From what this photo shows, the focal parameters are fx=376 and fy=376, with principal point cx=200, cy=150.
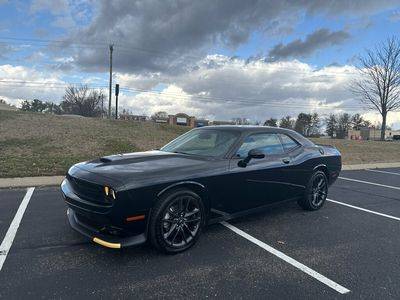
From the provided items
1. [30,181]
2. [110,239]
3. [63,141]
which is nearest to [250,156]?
[110,239]

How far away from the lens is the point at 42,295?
3.38 m

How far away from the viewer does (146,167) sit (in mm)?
4402

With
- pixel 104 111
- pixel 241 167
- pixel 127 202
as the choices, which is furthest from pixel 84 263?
pixel 104 111

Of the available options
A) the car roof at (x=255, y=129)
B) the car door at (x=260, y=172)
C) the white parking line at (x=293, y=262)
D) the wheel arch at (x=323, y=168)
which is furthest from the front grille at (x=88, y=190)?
the wheel arch at (x=323, y=168)

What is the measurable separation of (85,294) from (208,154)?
2404 millimetres

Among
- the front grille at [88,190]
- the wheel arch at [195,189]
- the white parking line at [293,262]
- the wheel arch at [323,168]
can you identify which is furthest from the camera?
the wheel arch at [323,168]

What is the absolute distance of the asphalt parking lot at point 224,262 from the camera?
3.59m

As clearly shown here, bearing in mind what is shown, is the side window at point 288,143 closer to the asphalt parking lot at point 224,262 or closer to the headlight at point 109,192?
the asphalt parking lot at point 224,262

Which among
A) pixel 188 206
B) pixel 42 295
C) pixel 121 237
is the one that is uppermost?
pixel 188 206

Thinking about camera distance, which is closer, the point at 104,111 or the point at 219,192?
the point at 219,192

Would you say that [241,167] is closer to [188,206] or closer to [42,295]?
[188,206]

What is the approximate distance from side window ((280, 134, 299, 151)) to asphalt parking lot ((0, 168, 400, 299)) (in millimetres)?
1149

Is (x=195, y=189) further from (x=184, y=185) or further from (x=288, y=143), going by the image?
(x=288, y=143)

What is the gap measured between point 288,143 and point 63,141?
10.2 metres
